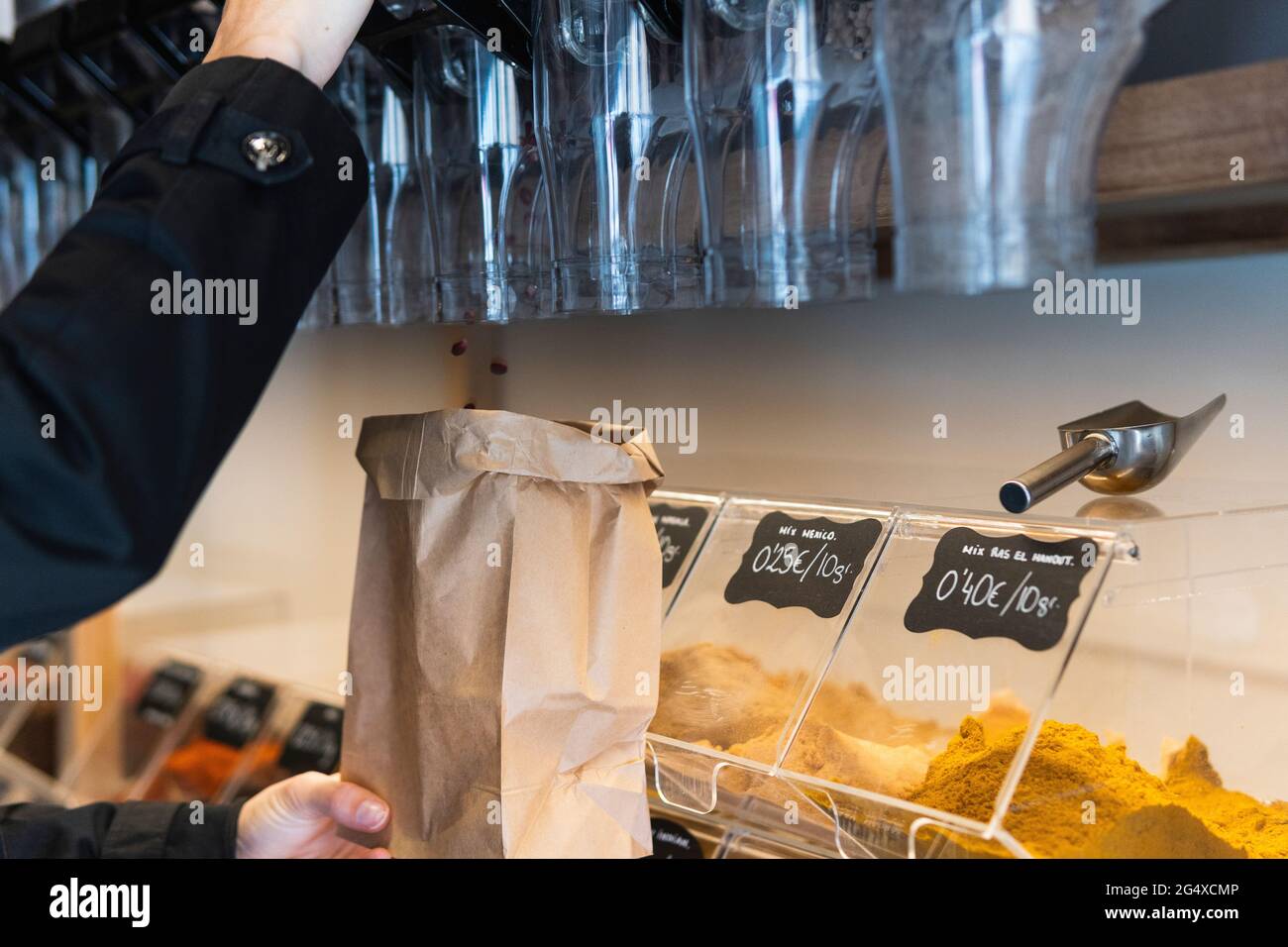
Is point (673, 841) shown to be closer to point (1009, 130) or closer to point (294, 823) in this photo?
point (294, 823)

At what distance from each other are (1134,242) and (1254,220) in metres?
0.14

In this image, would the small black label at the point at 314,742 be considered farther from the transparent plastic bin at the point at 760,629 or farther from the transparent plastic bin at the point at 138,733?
the transparent plastic bin at the point at 760,629

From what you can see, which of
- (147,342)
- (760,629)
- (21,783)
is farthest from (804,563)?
(21,783)

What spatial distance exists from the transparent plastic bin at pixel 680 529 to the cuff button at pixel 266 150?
0.57m

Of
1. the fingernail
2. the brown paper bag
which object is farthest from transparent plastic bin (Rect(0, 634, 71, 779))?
the brown paper bag

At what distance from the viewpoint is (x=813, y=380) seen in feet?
5.23

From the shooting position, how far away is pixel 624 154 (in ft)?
3.30

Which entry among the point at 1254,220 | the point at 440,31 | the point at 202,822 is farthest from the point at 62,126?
the point at 1254,220

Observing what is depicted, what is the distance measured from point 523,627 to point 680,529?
399mm

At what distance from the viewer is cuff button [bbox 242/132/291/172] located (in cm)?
84

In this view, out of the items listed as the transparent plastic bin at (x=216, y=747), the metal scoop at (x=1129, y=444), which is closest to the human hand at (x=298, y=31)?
the metal scoop at (x=1129, y=444)

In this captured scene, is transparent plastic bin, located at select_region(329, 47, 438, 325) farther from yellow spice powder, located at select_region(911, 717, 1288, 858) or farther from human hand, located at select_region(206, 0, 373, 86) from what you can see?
yellow spice powder, located at select_region(911, 717, 1288, 858)

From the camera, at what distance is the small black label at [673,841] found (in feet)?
4.19

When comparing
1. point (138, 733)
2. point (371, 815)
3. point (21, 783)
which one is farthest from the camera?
point (21, 783)
